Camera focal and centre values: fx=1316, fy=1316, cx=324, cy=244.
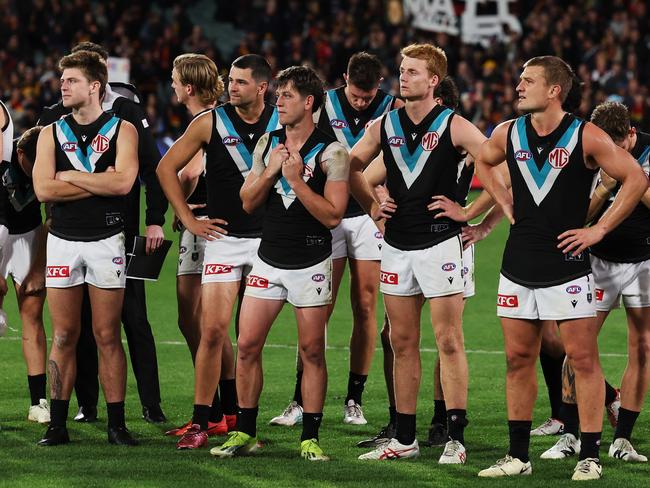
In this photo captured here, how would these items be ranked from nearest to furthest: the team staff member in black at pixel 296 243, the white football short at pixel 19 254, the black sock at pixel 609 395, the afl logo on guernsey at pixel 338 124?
the team staff member in black at pixel 296 243
the black sock at pixel 609 395
the white football short at pixel 19 254
the afl logo on guernsey at pixel 338 124

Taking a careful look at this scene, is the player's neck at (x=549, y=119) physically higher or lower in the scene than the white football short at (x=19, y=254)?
higher

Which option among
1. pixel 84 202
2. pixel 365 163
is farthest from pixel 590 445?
pixel 84 202

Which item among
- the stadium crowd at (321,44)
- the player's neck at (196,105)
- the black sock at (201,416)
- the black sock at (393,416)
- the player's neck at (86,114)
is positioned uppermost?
the stadium crowd at (321,44)

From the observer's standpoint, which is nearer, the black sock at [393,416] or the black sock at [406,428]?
the black sock at [406,428]

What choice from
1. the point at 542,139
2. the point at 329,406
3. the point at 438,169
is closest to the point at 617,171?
the point at 542,139

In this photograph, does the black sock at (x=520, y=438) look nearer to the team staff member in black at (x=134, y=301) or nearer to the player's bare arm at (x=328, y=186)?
the player's bare arm at (x=328, y=186)

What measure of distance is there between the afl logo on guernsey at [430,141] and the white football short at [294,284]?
85 cm

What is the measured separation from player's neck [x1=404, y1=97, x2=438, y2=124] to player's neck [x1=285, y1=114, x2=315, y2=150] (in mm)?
579

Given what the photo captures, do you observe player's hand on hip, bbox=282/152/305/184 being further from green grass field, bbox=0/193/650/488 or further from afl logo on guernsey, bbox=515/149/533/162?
green grass field, bbox=0/193/650/488

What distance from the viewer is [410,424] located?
7.65 metres

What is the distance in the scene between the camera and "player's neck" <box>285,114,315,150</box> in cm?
750

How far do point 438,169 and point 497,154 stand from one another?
39 cm

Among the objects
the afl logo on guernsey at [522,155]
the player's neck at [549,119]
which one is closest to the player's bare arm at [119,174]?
the afl logo on guernsey at [522,155]

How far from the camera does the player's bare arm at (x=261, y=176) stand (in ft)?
24.1
